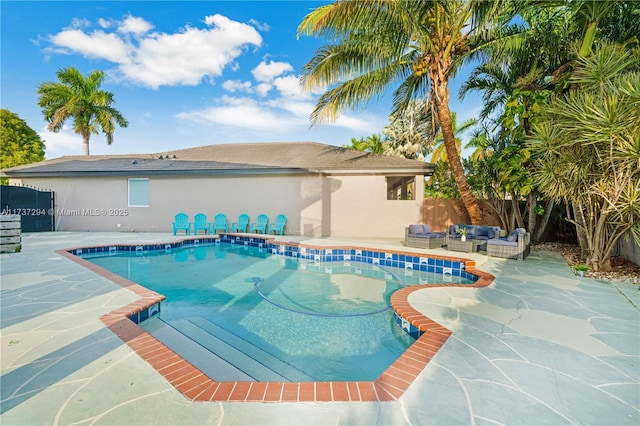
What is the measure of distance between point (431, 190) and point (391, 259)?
1736cm

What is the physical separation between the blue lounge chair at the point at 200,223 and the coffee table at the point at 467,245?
35.6ft

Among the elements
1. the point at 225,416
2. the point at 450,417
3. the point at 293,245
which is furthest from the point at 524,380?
the point at 293,245

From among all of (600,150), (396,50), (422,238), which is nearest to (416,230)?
(422,238)

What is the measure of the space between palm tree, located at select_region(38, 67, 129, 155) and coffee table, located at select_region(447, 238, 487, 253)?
78.8 ft

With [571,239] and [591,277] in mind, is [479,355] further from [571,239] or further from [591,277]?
[571,239]

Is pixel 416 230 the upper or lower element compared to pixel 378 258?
upper

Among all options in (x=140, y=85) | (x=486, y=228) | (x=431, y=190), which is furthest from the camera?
(x=431, y=190)

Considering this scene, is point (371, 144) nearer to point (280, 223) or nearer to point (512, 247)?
point (280, 223)

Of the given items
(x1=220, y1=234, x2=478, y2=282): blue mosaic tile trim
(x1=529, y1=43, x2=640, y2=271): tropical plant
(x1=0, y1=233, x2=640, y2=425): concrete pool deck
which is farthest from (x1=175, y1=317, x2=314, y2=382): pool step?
(x1=529, y1=43, x2=640, y2=271): tropical plant

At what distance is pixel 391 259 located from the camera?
916cm

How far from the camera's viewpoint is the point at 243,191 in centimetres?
1454

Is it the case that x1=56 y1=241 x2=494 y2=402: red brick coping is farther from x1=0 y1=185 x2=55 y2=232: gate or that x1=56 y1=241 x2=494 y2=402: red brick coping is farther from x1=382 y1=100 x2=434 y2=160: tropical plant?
x1=382 y1=100 x2=434 y2=160: tropical plant

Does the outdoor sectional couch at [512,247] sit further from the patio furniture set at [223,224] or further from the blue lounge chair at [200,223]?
the blue lounge chair at [200,223]

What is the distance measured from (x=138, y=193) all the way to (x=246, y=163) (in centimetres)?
578
